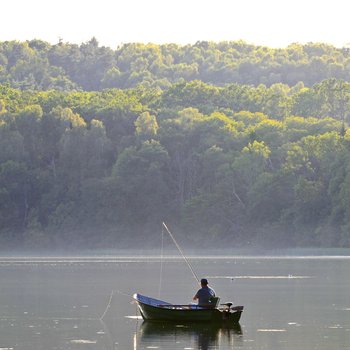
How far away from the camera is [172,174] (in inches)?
5153

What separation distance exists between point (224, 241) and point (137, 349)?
89.5m

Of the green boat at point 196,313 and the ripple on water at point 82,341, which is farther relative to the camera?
the green boat at point 196,313

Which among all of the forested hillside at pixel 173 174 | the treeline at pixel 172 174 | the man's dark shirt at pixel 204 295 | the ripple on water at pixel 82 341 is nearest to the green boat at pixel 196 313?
the man's dark shirt at pixel 204 295

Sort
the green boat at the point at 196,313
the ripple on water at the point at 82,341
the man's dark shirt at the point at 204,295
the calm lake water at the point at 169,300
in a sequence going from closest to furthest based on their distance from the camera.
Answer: the ripple on water at the point at 82,341, the calm lake water at the point at 169,300, the green boat at the point at 196,313, the man's dark shirt at the point at 204,295

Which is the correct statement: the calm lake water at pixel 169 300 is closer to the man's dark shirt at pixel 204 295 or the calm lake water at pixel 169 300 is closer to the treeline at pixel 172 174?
the man's dark shirt at pixel 204 295

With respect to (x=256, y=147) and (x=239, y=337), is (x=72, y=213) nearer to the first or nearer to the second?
(x=256, y=147)

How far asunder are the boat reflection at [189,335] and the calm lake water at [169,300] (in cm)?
2

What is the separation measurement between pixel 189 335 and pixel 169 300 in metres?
12.2

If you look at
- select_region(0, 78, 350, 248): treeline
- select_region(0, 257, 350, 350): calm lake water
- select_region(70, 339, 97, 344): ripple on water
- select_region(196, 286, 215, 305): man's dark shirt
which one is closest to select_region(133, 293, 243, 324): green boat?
select_region(196, 286, 215, 305): man's dark shirt

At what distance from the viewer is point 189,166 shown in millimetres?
129875

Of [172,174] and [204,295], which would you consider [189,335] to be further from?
[172,174]

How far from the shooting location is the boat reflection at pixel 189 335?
104 ft

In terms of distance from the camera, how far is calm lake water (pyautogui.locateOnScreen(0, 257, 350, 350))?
32000 mm

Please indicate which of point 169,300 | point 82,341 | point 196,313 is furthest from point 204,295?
point 169,300
